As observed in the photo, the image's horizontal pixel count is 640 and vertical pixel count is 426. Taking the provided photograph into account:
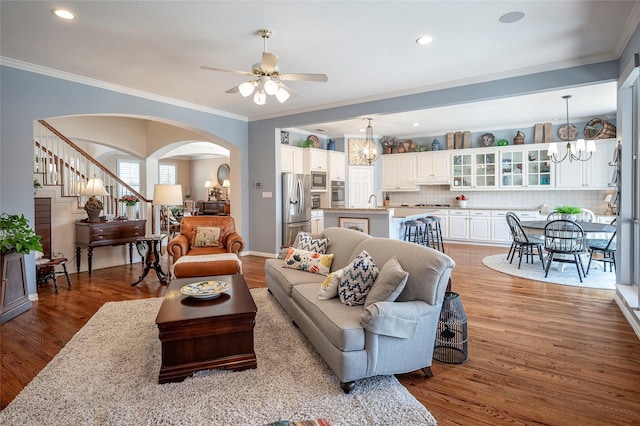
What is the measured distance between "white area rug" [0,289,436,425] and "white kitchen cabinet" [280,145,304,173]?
4.88m

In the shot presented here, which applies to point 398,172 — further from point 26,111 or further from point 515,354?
point 26,111

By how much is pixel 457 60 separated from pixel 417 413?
378 cm

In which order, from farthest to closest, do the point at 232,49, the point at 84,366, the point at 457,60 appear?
1. the point at 457,60
2. the point at 232,49
3. the point at 84,366

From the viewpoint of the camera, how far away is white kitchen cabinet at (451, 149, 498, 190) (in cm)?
817

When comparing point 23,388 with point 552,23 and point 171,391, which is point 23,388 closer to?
point 171,391

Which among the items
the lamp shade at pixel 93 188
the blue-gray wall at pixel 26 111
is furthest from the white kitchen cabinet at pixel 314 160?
the lamp shade at pixel 93 188

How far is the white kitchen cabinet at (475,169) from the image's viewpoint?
8.17 meters

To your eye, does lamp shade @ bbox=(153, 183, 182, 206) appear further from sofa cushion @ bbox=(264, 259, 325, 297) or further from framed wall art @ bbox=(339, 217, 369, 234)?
framed wall art @ bbox=(339, 217, 369, 234)

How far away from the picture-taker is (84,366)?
99.4 inches

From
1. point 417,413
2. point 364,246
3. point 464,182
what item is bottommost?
point 417,413

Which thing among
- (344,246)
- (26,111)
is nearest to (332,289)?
(344,246)

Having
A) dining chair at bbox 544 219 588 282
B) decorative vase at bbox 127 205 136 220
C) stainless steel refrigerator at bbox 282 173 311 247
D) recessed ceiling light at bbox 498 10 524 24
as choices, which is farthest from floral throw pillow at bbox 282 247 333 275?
decorative vase at bbox 127 205 136 220

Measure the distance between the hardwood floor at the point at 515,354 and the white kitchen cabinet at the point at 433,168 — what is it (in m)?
4.36

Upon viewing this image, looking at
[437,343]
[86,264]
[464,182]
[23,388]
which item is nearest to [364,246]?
[437,343]
